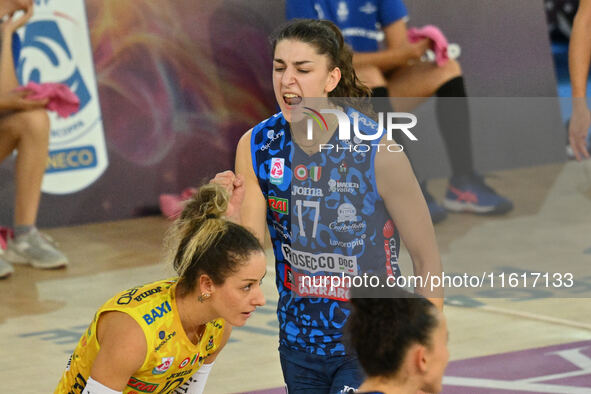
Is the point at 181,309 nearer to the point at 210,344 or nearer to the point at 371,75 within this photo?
the point at 210,344

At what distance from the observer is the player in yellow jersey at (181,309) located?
2.81 m

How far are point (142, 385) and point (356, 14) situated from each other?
3.83 metres

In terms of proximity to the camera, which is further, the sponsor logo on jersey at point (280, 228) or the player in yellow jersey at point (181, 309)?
the sponsor logo on jersey at point (280, 228)

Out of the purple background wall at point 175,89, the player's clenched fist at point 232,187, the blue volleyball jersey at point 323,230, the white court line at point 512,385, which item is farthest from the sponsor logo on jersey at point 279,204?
the purple background wall at point 175,89

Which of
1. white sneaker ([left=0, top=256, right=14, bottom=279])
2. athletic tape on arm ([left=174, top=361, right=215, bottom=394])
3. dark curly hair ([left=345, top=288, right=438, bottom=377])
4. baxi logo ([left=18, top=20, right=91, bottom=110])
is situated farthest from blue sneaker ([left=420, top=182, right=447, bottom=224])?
dark curly hair ([left=345, top=288, right=438, bottom=377])

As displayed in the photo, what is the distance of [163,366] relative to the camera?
290 cm

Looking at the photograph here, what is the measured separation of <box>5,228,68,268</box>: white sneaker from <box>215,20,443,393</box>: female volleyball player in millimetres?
3128

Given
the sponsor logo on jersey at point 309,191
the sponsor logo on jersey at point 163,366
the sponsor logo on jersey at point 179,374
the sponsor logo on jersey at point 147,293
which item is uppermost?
the sponsor logo on jersey at point 309,191

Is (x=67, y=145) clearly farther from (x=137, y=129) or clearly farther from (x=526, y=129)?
(x=526, y=129)

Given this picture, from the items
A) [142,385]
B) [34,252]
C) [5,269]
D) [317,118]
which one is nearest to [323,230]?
[317,118]

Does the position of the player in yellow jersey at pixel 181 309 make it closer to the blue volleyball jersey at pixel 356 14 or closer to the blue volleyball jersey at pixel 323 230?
the blue volleyball jersey at pixel 323 230

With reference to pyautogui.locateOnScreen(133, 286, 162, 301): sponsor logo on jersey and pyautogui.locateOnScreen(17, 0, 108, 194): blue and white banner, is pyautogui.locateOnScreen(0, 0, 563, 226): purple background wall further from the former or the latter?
pyautogui.locateOnScreen(133, 286, 162, 301): sponsor logo on jersey

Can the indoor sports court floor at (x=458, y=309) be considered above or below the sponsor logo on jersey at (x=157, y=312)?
below

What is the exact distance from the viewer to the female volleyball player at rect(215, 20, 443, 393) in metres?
2.89
